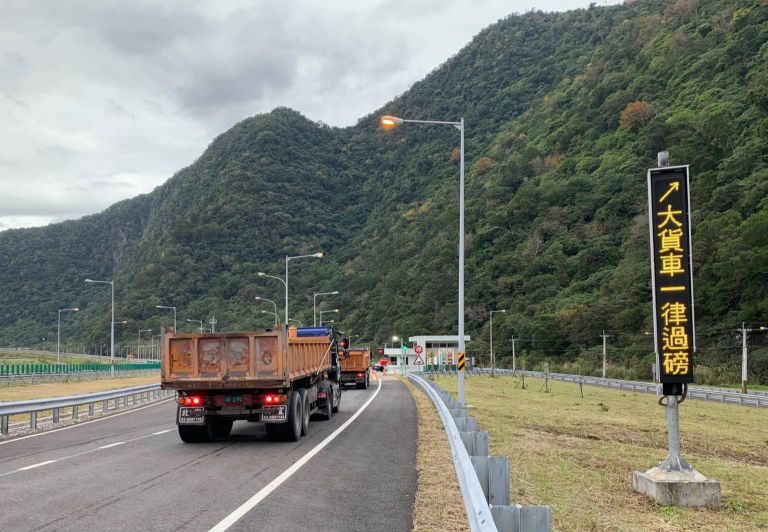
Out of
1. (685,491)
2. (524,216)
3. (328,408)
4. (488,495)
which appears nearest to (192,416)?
(328,408)

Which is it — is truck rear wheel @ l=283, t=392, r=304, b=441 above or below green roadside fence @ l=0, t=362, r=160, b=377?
above

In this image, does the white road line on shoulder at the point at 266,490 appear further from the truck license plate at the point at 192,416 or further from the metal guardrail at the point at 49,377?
the metal guardrail at the point at 49,377

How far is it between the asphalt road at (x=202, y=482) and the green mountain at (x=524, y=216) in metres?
58.8

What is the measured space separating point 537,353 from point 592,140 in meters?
53.8

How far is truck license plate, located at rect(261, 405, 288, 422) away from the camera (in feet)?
46.1

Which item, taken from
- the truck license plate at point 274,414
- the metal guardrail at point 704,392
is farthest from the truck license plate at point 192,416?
the metal guardrail at point 704,392

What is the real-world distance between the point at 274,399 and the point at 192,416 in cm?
174

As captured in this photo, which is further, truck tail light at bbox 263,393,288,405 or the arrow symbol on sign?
truck tail light at bbox 263,393,288,405

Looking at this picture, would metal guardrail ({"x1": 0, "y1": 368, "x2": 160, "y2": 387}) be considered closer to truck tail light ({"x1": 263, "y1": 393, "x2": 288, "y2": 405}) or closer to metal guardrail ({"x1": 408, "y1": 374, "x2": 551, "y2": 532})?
truck tail light ({"x1": 263, "y1": 393, "x2": 288, "y2": 405})

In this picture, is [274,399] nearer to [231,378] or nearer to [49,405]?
[231,378]

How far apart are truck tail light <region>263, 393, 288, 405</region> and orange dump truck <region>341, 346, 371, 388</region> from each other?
22.2 metres

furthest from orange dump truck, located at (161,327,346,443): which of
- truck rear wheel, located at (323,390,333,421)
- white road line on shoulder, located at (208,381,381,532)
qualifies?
truck rear wheel, located at (323,390,333,421)

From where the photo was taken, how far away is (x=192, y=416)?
13969 mm

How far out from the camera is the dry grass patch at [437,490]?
741 cm
